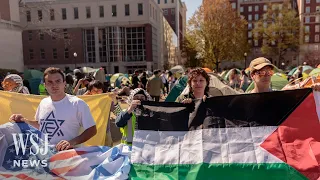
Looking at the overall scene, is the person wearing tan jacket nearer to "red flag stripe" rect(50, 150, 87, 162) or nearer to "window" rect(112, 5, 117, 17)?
"red flag stripe" rect(50, 150, 87, 162)

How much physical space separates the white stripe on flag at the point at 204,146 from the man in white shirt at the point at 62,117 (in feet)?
2.09

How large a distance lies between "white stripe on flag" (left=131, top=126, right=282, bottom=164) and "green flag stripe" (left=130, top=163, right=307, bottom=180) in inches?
2.2

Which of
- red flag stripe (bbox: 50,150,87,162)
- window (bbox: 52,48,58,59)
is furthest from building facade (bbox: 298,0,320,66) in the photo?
red flag stripe (bbox: 50,150,87,162)

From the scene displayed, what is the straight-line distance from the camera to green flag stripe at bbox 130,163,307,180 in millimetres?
2912

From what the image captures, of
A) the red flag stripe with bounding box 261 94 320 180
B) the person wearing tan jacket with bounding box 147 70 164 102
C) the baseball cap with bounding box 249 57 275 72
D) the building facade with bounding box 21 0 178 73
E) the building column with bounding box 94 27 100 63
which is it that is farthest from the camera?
the building column with bounding box 94 27 100 63

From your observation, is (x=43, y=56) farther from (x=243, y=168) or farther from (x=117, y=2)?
(x=243, y=168)

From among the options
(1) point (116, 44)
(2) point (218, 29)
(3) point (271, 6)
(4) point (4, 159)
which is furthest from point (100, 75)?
(3) point (271, 6)

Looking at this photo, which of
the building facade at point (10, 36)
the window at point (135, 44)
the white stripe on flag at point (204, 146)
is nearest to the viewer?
the white stripe on flag at point (204, 146)

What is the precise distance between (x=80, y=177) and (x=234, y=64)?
66898mm

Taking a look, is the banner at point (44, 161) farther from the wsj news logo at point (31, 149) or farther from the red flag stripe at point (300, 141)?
the red flag stripe at point (300, 141)

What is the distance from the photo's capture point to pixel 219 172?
2975mm

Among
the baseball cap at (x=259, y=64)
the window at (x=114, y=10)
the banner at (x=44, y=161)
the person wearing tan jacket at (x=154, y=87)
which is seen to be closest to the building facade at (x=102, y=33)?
the window at (x=114, y=10)

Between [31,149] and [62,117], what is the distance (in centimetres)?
49

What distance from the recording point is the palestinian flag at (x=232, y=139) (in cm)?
296
